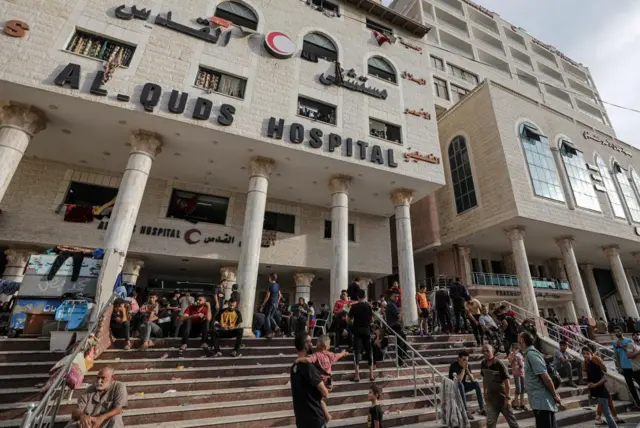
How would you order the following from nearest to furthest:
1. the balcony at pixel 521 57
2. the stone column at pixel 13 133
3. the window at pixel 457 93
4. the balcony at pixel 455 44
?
1. the stone column at pixel 13 133
2. the window at pixel 457 93
3. the balcony at pixel 455 44
4. the balcony at pixel 521 57

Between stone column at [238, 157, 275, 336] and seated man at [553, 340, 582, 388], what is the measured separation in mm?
9260

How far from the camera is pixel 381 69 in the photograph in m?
16.8

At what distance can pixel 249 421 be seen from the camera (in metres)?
5.21

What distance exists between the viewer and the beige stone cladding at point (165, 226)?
40.8 feet

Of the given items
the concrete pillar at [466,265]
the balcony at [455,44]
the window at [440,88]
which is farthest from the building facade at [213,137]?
the balcony at [455,44]

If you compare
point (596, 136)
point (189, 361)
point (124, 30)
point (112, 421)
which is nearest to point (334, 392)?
point (189, 361)

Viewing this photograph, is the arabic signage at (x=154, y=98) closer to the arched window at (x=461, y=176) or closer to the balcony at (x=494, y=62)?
the arched window at (x=461, y=176)

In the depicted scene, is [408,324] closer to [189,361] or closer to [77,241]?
[189,361]

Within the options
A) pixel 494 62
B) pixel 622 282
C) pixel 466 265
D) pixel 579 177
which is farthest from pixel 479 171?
pixel 494 62

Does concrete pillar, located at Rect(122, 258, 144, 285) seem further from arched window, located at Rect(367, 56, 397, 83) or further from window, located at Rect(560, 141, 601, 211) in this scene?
window, located at Rect(560, 141, 601, 211)

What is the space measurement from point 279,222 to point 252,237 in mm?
5291

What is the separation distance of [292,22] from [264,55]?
2.94 metres

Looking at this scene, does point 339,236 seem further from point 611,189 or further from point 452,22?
point 452,22

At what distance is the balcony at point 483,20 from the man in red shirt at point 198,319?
132 ft
